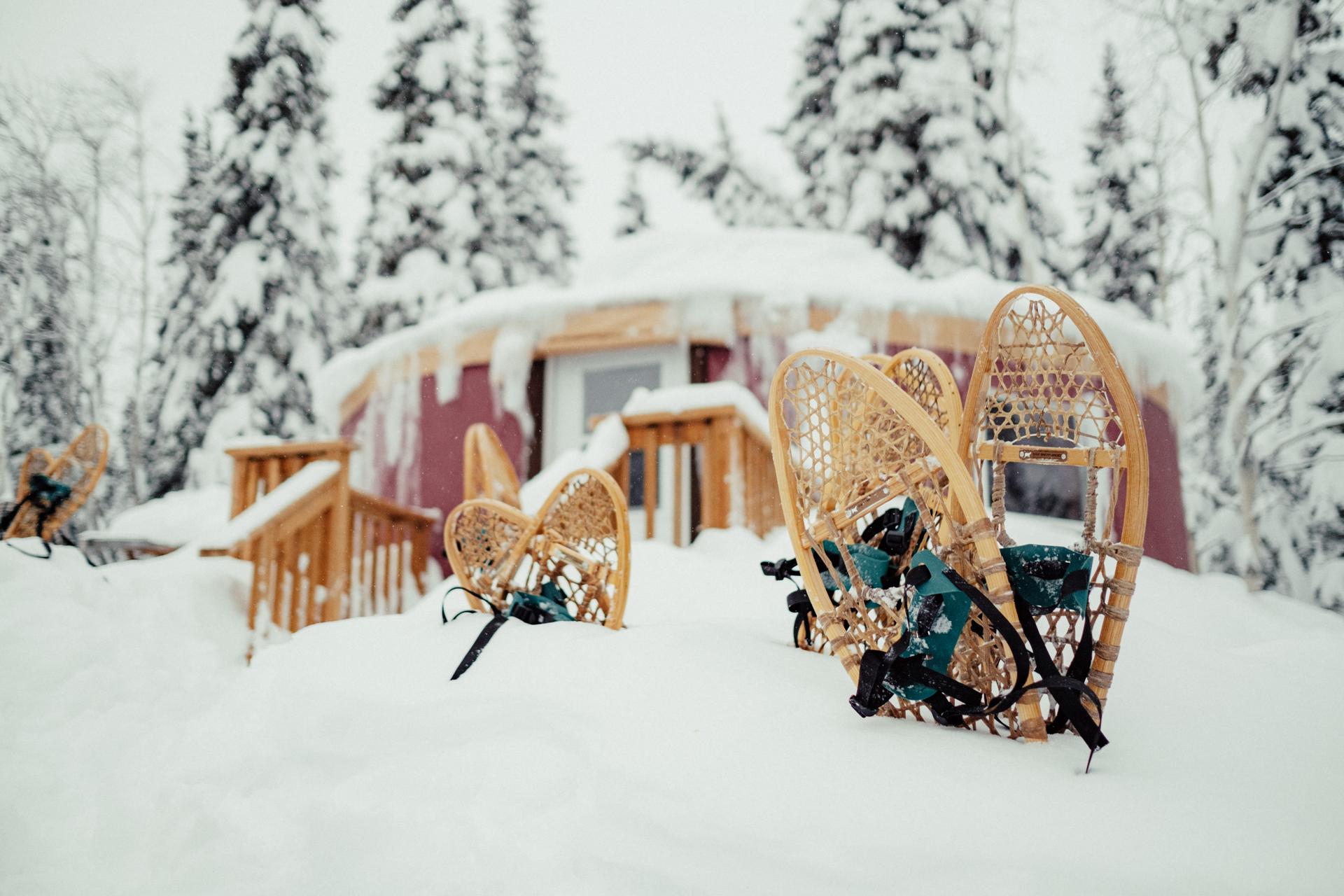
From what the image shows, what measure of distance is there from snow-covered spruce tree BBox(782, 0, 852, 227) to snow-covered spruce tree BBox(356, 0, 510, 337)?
5424 millimetres

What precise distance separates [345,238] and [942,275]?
11.8m

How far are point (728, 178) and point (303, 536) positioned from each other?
1135 centimetres

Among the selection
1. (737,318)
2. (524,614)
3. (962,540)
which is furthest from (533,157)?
(962,540)

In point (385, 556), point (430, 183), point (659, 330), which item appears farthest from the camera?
point (430, 183)

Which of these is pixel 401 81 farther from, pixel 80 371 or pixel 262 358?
pixel 80 371

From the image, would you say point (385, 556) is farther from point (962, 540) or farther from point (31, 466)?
point (962, 540)

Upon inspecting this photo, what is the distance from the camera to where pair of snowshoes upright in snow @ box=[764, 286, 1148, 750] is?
3.84 ft

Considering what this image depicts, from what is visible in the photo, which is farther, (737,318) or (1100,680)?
(737,318)

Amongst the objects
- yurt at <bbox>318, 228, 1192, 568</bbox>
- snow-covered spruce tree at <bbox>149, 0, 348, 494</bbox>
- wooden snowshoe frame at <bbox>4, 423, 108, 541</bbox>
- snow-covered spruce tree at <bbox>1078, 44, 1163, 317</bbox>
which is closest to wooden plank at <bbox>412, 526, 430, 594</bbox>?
yurt at <bbox>318, 228, 1192, 568</bbox>

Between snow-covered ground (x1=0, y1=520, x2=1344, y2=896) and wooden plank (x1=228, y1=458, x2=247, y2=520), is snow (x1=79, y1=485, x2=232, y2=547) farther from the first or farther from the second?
snow-covered ground (x1=0, y1=520, x2=1344, y2=896)

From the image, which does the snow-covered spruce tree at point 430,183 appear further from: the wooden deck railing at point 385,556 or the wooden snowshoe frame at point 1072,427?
the wooden snowshoe frame at point 1072,427

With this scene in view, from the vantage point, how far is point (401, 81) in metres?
12.7

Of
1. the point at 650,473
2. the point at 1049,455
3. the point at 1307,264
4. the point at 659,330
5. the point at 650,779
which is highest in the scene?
the point at 1307,264

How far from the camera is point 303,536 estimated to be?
155 inches
